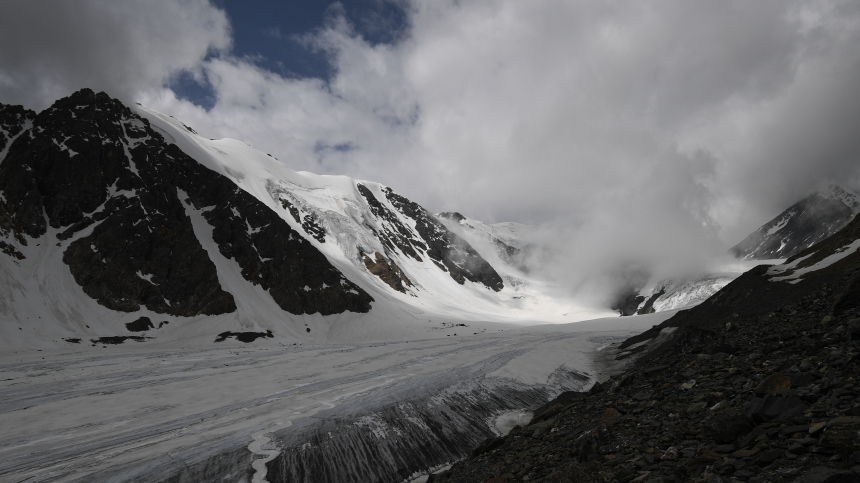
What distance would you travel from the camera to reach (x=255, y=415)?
17.9m

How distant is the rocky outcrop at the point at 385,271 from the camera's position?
119062 mm

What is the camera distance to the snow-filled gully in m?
13.1

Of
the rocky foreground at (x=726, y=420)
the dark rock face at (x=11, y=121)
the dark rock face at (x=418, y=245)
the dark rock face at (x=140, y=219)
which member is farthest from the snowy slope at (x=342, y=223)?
the rocky foreground at (x=726, y=420)

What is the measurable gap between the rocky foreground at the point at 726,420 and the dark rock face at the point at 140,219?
64770 mm

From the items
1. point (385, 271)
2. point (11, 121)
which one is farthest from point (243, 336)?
point (385, 271)

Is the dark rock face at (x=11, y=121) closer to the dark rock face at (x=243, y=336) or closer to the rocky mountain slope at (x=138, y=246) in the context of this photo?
the rocky mountain slope at (x=138, y=246)

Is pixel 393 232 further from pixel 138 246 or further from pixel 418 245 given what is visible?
pixel 138 246

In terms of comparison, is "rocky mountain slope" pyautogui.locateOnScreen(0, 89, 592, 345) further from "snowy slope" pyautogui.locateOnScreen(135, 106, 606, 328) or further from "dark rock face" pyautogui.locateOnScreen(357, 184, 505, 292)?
"dark rock face" pyautogui.locateOnScreen(357, 184, 505, 292)

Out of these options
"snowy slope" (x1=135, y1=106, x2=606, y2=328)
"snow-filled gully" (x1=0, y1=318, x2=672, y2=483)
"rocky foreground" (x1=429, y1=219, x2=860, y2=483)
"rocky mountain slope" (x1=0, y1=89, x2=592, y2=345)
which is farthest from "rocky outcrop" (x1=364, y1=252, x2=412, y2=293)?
"rocky foreground" (x1=429, y1=219, x2=860, y2=483)

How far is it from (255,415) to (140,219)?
64.8m

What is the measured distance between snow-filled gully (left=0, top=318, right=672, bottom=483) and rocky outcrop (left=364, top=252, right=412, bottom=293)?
281ft

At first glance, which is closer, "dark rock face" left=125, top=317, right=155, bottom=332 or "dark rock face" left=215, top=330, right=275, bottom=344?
"dark rock face" left=125, top=317, right=155, bottom=332

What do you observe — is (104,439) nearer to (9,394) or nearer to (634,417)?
(9,394)

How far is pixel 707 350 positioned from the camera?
47.0 ft
